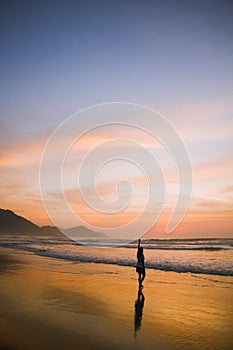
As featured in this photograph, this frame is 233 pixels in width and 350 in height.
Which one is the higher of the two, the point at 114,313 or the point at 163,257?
the point at 163,257

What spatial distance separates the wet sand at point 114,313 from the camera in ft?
26.0

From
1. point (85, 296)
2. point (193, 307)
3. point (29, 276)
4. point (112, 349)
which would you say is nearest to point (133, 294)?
point (85, 296)

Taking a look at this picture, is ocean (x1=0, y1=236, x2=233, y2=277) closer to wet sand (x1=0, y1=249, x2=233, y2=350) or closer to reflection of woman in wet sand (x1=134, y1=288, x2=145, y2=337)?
wet sand (x1=0, y1=249, x2=233, y2=350)

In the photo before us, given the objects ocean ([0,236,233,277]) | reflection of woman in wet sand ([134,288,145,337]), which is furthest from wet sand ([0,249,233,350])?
ocean ([0,236,233,277])

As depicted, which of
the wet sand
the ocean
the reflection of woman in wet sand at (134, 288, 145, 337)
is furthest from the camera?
the ocean

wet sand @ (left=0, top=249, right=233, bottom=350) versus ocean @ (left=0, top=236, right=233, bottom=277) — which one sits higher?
ocean @ (left=0, top=236, right=233, bottom=277)

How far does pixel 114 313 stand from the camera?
10.6 metres

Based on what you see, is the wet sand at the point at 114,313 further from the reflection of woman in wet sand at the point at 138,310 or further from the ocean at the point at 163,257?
the ocean at the point at 163,257

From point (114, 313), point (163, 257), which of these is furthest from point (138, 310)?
point (163, 257)

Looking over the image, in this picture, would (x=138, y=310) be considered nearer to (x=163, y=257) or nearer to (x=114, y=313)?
(x=114, y=313)

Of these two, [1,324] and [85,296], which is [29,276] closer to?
[85,296]

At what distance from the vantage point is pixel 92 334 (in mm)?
8359

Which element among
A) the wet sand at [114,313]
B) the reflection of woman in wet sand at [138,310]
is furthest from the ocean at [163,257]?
the reflection of woman in wet sand at [138,310]

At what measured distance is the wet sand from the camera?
7.92 m
